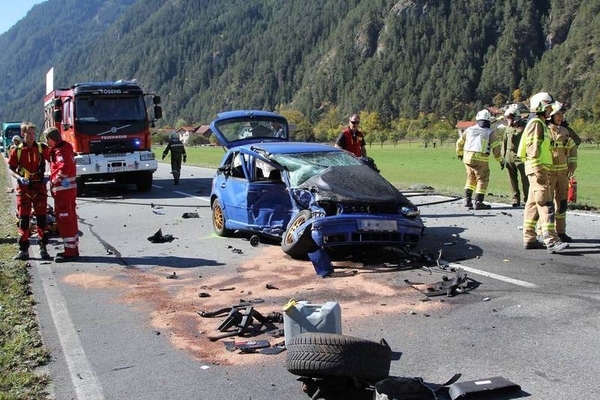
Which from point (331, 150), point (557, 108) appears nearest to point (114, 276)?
point (331, 150)

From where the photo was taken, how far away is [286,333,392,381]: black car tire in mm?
4230

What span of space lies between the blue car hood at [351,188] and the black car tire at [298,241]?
0.31 m

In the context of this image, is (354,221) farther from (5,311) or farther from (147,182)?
(147,182)

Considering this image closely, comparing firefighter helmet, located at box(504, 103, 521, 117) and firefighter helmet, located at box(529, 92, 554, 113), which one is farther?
firefighter helmet, located at box(504, 103, 521, 117)

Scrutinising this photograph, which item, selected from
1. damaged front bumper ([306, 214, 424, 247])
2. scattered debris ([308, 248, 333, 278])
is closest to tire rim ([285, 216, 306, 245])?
damaged front bumper ([306, 214, 424, 247])

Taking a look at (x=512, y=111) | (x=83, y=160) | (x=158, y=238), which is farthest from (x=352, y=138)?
(x=83, y=160)

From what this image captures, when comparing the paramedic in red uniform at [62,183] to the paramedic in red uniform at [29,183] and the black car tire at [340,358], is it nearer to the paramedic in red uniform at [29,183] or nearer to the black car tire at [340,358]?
the paramedic in red uniform at [29,183]

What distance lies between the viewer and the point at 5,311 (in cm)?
671

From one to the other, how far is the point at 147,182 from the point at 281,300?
14.6 meters

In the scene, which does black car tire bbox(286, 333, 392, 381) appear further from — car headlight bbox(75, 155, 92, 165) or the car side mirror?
car headlight bbox(75, 155, 92, 165)

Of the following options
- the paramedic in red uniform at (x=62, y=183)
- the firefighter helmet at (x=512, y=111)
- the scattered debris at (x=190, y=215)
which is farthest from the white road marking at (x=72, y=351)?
the firefighter helmet at (x=512, y=111)

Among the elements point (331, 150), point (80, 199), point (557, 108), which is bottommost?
point (80, 199)

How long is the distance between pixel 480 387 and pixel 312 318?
127 cm

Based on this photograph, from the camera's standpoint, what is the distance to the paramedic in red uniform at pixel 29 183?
966 centimetres
